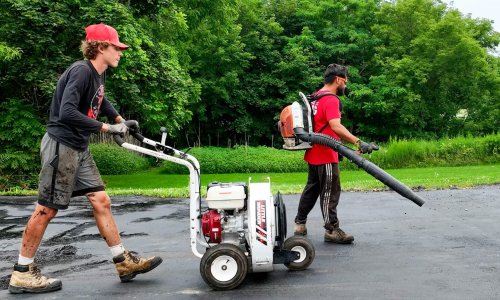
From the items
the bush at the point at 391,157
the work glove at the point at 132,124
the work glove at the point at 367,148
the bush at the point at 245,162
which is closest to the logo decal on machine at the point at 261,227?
the work glove at the point at 367,148

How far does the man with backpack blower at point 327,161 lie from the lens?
624cm

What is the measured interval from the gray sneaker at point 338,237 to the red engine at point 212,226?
1841 millimetres

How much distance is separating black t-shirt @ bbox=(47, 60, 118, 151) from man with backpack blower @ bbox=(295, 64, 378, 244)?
2.48 meters

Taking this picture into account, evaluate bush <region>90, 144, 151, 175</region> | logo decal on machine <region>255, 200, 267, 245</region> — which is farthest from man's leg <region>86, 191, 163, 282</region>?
bush <region>90, 144, 151, 175</region>

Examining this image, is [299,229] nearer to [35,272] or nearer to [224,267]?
[224,267]

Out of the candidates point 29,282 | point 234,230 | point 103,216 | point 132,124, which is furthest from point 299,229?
point 29,282

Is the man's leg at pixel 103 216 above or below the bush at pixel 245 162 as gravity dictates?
below

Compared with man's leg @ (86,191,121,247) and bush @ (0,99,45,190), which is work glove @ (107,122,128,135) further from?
bush @ (0,99,45,190)

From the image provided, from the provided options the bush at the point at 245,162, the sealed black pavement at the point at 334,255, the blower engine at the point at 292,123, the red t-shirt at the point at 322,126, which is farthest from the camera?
the bush at the point at 245,162

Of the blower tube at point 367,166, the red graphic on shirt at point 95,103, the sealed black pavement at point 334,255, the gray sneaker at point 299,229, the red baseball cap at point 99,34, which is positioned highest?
the red baseball cap at point 99,34

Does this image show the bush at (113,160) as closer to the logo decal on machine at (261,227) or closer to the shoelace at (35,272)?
the shoelace at (35,272)

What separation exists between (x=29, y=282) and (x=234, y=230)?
1818 mm

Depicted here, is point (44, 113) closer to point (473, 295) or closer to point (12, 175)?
point (12, 175)

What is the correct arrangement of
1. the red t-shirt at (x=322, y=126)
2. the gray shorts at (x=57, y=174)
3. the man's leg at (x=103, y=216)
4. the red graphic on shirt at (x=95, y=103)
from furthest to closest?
the red t-shirt at (x=322, y=126), the man's leg at (x=103, y=216), the red graphic on shirt at (x=95, y=103), the gray shorts at (x=57, y=174)
